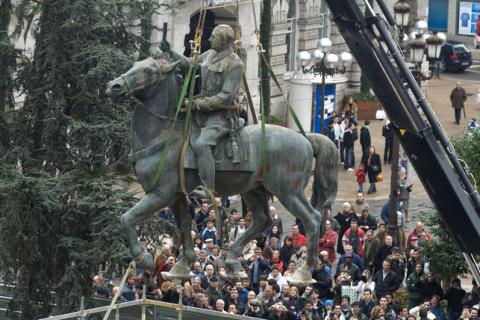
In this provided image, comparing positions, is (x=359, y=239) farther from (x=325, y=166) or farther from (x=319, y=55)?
(x=325, y=166)

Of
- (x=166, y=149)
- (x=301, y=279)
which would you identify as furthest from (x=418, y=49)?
(x=166, y=149)

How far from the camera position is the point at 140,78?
23.7 m

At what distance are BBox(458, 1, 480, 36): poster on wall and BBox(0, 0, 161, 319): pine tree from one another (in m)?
51.1

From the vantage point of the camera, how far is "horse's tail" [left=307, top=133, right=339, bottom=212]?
981 inches

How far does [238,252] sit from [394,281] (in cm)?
1053

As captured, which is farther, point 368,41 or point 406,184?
point 406,184

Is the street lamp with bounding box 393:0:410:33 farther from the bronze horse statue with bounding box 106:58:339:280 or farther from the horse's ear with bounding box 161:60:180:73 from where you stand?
the horse's ear with bounding box 161:60:180:73

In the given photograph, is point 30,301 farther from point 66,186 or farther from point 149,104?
point 149,104

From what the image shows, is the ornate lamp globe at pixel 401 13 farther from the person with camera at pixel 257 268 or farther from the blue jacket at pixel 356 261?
the person with camera at pixel 257 268

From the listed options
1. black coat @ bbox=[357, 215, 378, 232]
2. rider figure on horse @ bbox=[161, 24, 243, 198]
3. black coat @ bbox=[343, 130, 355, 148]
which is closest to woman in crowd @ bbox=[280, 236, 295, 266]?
black coat @ bbox=[357, 215, 378, 232]

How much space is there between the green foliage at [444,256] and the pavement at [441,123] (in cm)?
813

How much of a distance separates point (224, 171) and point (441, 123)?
1408 inches

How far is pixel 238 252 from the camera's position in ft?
81.6

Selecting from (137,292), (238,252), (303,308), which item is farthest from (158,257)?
(238,252)
